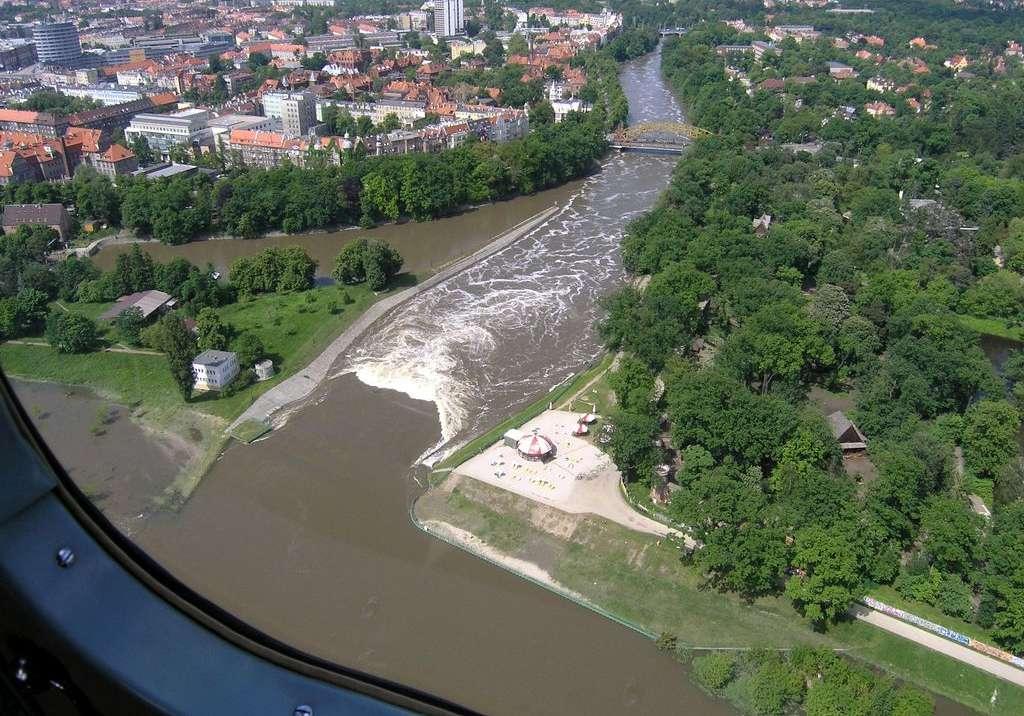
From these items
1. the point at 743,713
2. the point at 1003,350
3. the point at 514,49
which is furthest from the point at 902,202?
the point at 514,49

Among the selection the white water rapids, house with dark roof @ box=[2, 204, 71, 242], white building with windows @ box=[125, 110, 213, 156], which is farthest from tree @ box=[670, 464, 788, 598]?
white building with windows @ box=[125, 110, 213, 156]

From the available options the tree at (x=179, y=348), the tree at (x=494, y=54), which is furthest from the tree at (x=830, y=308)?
the tree at (x=494, y=54)

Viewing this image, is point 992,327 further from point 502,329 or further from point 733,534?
point 733,534

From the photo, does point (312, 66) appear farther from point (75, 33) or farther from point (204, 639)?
point (204, 639)

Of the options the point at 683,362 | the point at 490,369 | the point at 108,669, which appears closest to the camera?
the point at 108,669

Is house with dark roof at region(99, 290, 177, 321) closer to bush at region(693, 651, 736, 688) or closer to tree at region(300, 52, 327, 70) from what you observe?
bush at region(693, 651, 736, 688)

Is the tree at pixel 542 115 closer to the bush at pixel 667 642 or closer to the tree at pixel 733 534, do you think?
the tree at pixel 733 534
